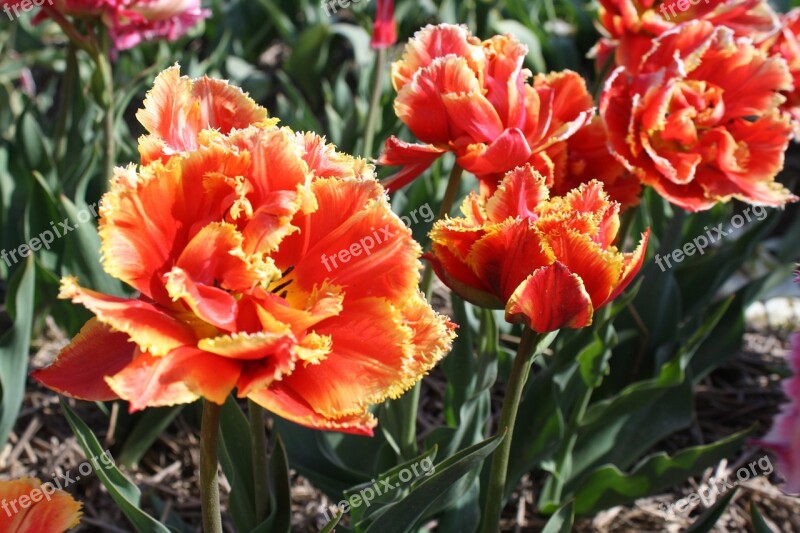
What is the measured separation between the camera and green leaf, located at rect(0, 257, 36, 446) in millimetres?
1487

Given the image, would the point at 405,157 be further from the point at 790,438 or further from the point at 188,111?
the point at 790,438

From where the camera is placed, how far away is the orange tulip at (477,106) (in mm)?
1155

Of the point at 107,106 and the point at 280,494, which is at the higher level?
the point at 107,106

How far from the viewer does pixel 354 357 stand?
83 centimetres

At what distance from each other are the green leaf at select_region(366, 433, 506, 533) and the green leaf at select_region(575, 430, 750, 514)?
542 mm

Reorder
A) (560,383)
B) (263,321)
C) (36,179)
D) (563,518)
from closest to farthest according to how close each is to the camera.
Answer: (263,321), (563,518), (560,383), (36,179)

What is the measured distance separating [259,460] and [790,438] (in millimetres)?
593

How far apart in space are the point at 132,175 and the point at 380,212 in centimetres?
22

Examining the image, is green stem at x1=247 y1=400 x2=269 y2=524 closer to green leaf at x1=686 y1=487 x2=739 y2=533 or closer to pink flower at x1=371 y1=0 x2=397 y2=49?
green leaf at x1=686 y1=487 x2=739 y2=533

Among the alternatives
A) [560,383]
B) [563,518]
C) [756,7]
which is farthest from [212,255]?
[756,7]

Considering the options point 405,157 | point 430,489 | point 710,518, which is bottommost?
point 710,518

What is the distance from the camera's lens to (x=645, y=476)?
1.53m

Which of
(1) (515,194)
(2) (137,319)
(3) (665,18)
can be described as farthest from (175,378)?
(3) (665,18)

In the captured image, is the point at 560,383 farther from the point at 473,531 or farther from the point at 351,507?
the point at 351,507
